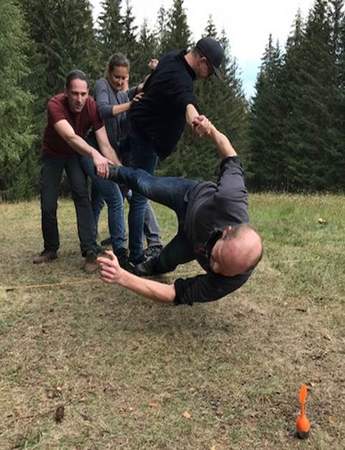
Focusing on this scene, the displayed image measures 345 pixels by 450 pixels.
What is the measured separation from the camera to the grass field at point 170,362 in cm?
272

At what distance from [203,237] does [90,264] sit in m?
1.86

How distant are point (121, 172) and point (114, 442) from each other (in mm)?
2383

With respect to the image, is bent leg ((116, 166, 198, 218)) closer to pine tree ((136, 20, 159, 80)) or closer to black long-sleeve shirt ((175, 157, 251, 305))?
black long-sleeve shirt ((175, 157, 251, 305))

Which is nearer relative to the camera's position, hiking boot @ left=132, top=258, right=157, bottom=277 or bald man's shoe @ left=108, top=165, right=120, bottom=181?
bald man's shoe @ left=108, top=165, right=120, bottom=181

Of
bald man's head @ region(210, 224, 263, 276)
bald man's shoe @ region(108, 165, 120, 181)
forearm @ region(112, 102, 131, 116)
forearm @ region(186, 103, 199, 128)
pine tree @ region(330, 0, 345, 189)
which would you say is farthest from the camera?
pine tree @ region(330, 0, 345, 189)

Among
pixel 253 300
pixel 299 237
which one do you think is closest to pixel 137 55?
pixel 299 237

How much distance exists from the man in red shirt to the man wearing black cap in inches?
13.9

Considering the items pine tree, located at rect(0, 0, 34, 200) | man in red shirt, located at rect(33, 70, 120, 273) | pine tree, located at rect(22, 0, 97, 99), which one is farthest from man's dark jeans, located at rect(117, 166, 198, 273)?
pine tree, located at rect(22, 0, 97, 99)

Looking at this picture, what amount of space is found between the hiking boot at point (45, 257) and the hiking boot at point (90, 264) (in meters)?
0.55

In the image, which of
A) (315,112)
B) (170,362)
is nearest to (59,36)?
(315,112)

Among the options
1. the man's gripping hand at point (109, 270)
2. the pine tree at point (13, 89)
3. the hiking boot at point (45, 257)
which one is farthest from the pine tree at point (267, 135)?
the man's gripping hand at point (109, 270)

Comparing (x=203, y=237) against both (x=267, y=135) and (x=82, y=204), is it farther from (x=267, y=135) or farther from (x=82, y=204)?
(x=267, y=135)

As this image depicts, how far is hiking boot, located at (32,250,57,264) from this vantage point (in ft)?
18.1

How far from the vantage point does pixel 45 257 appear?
5559 millimetres
